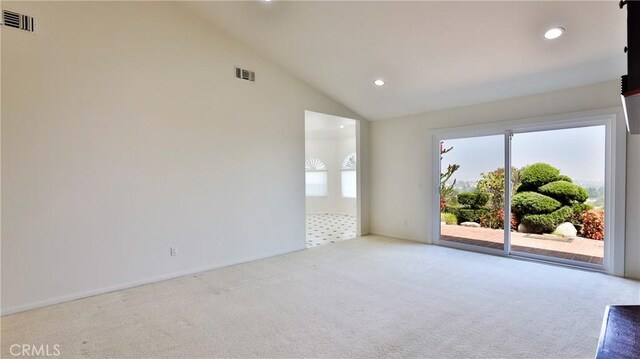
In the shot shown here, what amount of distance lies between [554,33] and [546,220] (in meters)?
2.89

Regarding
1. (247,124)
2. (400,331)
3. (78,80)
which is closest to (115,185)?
(78,80)

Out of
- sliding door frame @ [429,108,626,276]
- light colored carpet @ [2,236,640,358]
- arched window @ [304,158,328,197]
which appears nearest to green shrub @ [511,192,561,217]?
sliding door frame @ [429,108,626,276]

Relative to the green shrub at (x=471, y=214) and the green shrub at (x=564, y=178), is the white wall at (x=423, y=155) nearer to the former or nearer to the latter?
the green shrub at (x=471, y=214)

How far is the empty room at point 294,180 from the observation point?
263 centimetres

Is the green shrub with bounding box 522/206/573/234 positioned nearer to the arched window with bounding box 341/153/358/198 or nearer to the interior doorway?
the interior doorway

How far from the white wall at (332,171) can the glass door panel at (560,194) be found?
16.8ft

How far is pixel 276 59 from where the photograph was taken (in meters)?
4.71

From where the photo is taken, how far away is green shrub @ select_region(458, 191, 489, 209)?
5004 millimetres

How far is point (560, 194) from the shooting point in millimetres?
4496

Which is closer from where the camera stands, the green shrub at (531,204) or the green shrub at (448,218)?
the green shrub at (531,204)

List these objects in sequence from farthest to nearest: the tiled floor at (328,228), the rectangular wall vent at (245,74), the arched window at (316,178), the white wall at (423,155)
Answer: the arched window at (316,178)
the tiled floor at (328,228)
the rectangular wall vent at (245,74)
the white wall at (423,155)

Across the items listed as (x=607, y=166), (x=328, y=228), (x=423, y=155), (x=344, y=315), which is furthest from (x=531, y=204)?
(x=328, y=228)

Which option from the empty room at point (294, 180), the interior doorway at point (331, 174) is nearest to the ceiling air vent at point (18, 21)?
the empty room at point (294, 180)

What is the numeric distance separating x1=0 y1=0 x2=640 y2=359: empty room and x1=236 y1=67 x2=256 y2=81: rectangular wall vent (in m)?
0.08
